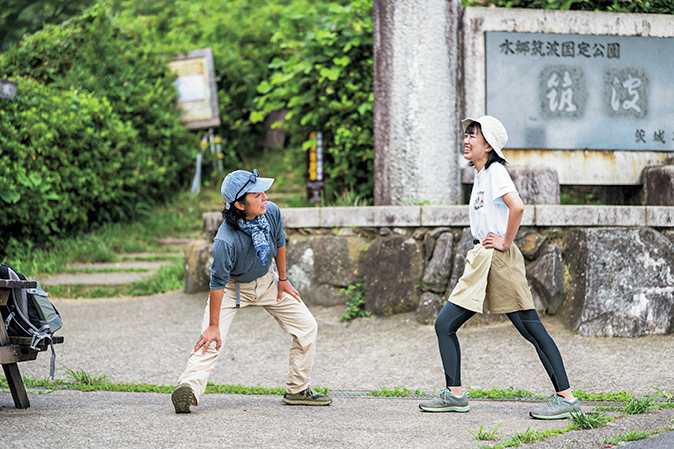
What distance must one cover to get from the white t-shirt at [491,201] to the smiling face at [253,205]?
3.70 feet

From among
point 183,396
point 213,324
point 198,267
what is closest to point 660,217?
point 213,324

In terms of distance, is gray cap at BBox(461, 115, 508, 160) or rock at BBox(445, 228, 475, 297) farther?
rock at BBox(445, 228, 475, 297)

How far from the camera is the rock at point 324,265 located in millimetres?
6047

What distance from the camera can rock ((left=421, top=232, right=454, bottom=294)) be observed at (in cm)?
573

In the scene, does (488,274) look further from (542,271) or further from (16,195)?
(16,195)

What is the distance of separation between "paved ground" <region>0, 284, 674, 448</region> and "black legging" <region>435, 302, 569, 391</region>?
22 centimetres

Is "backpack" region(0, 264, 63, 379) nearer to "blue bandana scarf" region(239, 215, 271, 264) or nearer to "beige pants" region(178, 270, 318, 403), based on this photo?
"beige pants" region(178, 270, 318, 403)

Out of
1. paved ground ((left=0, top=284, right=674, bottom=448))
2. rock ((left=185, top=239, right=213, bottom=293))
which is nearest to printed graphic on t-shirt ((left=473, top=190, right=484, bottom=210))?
paved ground ((left=0, top=284, right=674, bottom=448))

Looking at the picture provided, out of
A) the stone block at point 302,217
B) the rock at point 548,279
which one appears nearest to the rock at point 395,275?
the stone block at point 302,217

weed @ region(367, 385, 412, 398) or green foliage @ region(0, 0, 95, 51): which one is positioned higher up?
green foliage @ region(0, 0, 95, 51)

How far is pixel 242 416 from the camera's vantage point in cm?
353

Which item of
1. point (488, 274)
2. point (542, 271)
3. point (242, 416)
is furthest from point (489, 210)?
point (542, 271)

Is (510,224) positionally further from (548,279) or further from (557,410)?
(548,279)

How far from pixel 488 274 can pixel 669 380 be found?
5.33 ft
